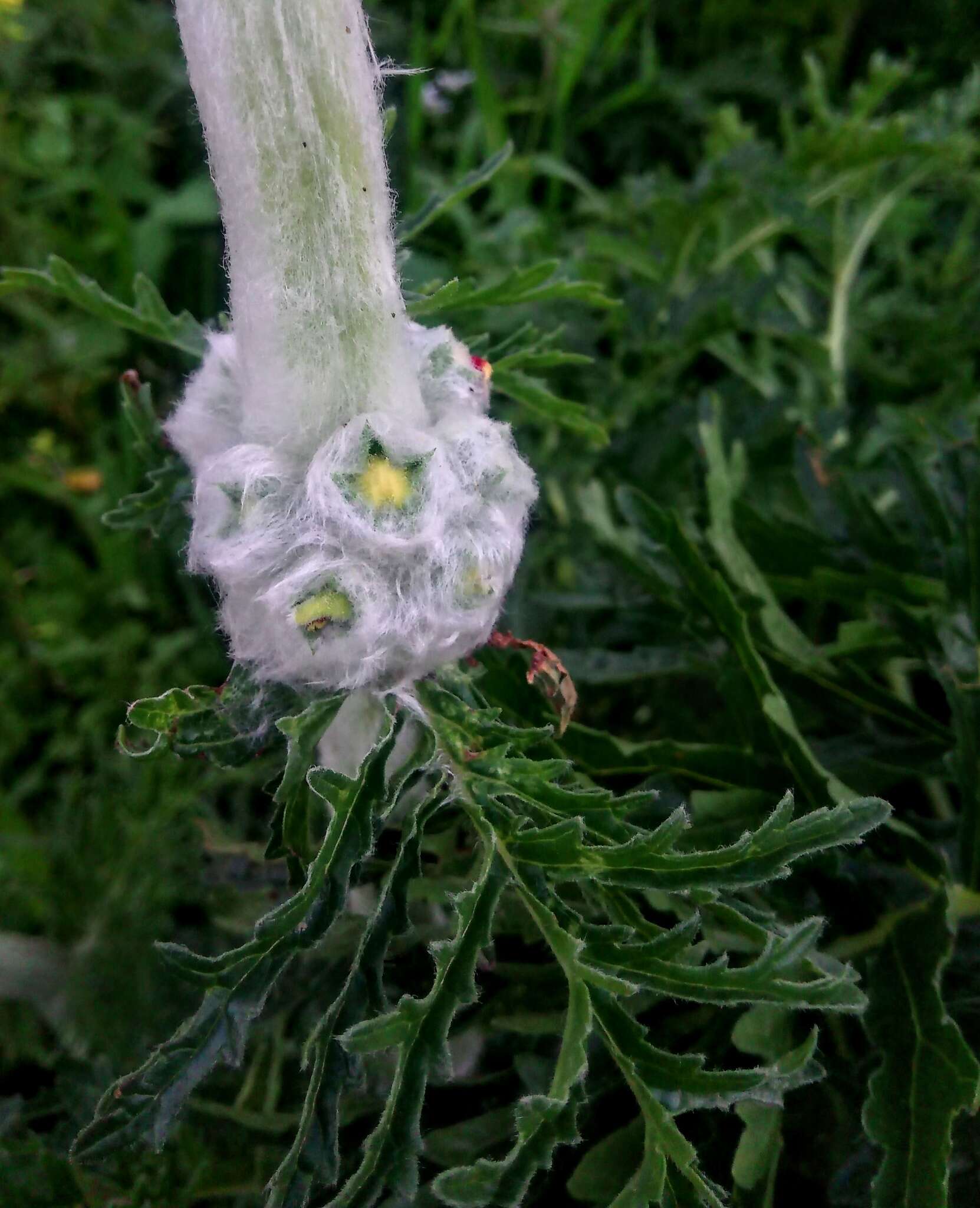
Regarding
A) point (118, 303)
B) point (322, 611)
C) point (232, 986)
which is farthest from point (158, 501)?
point (232, 986)

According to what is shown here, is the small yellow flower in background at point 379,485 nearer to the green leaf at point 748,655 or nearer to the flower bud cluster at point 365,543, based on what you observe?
the flower bud cluster at point 365,543

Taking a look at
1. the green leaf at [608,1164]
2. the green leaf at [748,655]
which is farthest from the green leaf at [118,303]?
the green leaf at [608,1164]

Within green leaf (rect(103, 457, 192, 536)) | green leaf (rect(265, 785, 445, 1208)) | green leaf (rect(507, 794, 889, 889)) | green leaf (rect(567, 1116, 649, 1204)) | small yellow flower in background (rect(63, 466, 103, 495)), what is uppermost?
green leaf (rect(103, 457, 192, 536))

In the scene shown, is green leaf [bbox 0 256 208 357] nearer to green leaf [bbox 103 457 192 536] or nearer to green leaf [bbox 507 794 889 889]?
green leaf [bbox 103 457 192 536]

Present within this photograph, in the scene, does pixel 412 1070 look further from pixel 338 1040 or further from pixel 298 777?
pixel 298 777

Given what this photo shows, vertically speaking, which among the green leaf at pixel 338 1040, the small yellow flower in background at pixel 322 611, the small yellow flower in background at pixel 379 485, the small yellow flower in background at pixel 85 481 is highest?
the small yellow flower in background at pixel 379 485

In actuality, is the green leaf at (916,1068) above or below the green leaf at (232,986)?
below

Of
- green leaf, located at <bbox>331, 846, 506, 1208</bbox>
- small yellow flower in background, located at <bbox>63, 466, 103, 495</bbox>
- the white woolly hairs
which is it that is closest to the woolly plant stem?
the white woolly hairs

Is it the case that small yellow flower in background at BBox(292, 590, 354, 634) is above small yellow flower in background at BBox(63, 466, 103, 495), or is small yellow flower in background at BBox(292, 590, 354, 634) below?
above
